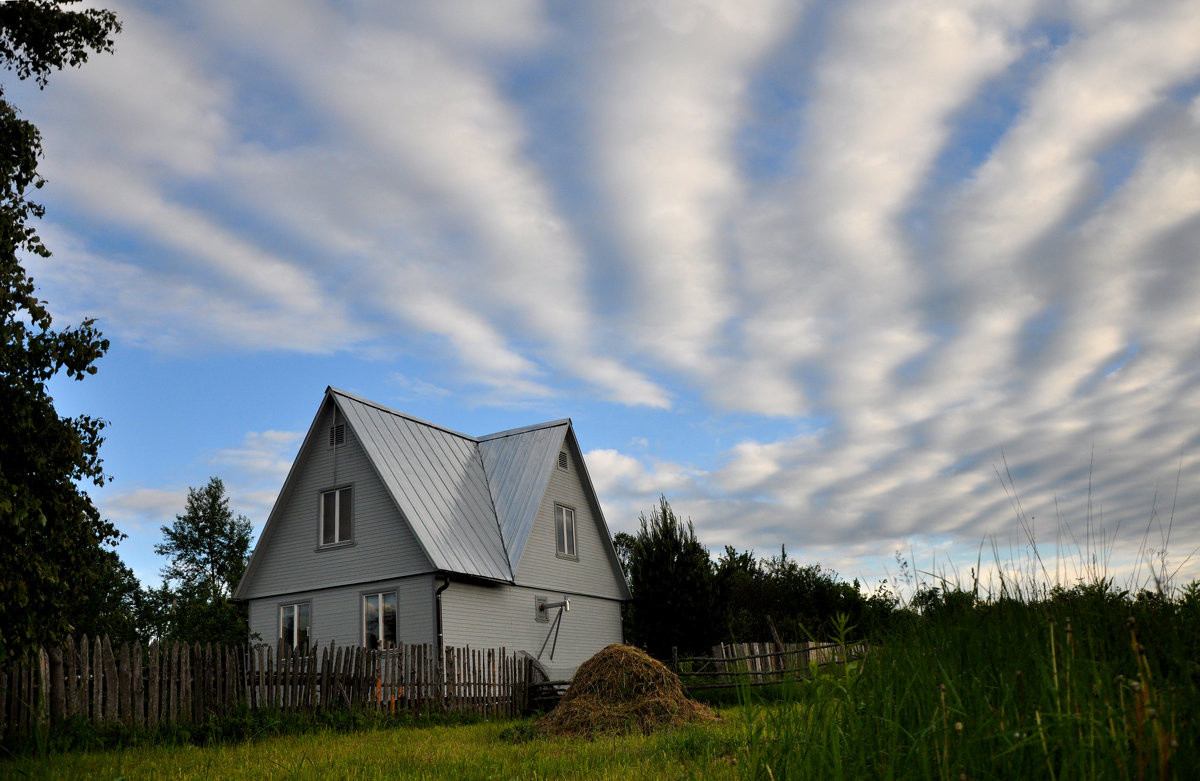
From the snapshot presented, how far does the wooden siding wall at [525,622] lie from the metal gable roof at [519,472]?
4.32ft

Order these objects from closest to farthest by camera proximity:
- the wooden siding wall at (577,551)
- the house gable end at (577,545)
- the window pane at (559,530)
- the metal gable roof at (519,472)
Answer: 1. the metal gable roof at (519,472)
2. the wooden siding wall at (577,551)
3. the house gable end at (577,545)
4. the window pane at (559,530)

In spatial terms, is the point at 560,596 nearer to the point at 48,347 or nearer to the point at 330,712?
the point at 330,712

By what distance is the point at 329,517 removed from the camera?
25219mm

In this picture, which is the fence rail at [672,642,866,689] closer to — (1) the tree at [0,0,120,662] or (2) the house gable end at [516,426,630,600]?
(2) the house gable end at [516,426,630,600]

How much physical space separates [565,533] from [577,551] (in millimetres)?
815

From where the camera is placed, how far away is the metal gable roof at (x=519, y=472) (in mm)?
26406

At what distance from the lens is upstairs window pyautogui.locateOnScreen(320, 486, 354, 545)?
24781 mm

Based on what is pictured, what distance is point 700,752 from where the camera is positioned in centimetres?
873

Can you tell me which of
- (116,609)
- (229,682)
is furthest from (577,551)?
(116,609)

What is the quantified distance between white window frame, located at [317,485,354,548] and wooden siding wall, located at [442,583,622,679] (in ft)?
12.7

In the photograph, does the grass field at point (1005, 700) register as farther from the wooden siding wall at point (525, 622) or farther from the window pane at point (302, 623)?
the window pane at point (302, 623)

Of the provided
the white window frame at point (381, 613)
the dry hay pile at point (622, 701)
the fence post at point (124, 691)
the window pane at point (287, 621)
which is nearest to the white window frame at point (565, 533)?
the white window frame at point (381, 613)

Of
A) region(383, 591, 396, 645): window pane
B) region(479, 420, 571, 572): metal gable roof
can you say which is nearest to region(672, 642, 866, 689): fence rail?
region(479, 420, 571, 572): metal gable roof

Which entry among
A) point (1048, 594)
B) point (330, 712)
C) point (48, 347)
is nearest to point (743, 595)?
point (330, 712)
